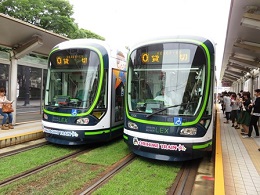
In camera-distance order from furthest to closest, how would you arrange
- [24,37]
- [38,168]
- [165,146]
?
[24,37] < [165,146] < [38,168]

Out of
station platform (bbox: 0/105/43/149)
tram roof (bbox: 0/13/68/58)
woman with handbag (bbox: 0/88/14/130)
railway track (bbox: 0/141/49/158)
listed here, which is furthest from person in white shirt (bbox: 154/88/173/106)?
woman with handbag (bbox: 0/88/14/130)

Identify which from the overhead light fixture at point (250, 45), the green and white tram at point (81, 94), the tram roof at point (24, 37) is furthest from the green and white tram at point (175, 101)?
the overhead light fixture at point (250, 45)

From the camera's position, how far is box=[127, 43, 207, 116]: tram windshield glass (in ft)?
17.7

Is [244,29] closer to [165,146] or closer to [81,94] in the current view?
[165,146]

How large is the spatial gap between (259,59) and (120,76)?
817 cm

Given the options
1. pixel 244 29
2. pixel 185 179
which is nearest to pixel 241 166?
pixel 185 179

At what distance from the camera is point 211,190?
4.38m

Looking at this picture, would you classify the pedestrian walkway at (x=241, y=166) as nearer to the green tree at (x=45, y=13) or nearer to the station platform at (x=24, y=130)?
the station platform at (x=24, y=130)

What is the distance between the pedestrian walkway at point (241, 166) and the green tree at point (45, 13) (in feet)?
59.6

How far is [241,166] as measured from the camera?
5.49 meters

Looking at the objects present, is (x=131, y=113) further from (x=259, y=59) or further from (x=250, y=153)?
(x=259, y=59)

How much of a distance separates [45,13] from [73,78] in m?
17.1

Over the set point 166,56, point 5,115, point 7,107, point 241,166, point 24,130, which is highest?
point 166,56

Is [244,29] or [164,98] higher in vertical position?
[244,29]
